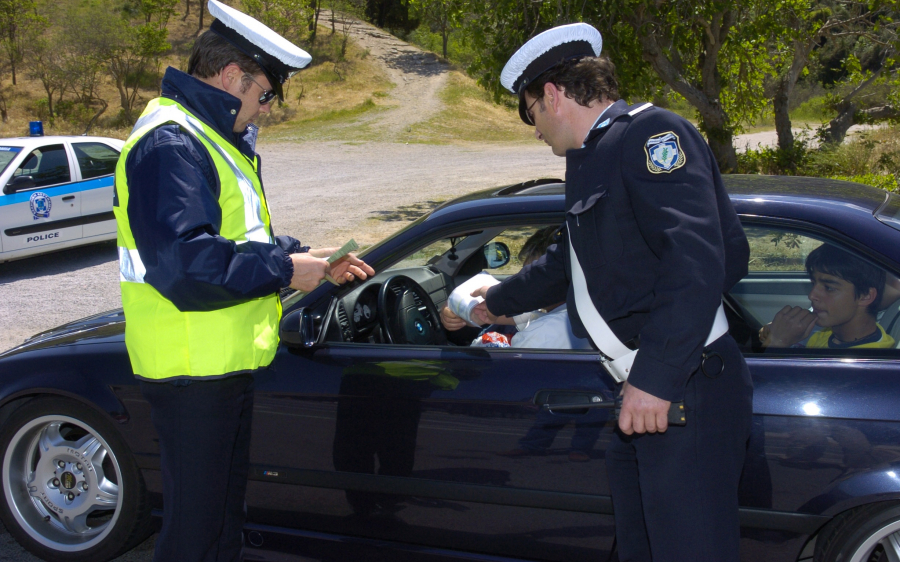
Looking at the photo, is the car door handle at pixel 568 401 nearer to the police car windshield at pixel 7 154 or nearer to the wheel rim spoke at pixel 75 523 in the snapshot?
the wheel rim spoke at pixel 75 523

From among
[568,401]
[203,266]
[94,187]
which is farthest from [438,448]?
[94,187]

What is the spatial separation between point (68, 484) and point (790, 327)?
2.69m

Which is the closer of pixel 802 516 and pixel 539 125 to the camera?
pixel 539 125

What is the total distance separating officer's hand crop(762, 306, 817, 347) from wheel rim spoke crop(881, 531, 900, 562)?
1.90 feet

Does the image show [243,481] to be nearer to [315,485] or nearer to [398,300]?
[315,485]

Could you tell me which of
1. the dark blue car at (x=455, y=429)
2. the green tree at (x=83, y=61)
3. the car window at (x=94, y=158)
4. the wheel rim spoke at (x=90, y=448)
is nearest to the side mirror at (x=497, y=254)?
the dark blue car at (x=455, y=429)

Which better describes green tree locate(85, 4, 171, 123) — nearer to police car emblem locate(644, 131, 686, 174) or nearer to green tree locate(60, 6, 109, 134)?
green tree locate(60, 6, 109, 134)

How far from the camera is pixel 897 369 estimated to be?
204cm

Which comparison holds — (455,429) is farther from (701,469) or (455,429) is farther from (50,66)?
(50,66)

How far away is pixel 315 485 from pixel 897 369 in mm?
1817

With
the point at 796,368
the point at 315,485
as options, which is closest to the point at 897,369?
the point at 796,368

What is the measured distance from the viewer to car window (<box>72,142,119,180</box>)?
27.7 ft

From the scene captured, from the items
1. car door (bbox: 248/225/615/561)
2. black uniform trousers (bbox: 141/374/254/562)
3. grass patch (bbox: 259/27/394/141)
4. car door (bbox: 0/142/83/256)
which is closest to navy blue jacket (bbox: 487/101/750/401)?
car door (bbox: 248/225/615/561)

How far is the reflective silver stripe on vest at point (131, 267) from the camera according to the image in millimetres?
1913
